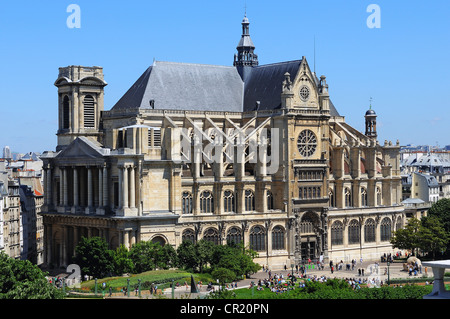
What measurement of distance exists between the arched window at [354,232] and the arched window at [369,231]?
5.02 feet

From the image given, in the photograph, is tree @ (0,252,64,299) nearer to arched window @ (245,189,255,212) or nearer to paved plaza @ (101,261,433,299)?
paved plaza @ (101,261,433,299)

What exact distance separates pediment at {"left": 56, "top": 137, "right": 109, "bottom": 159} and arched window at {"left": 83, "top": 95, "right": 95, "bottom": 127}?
4965 mm

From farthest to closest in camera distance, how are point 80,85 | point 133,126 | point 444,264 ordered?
point 80,85 < point 133,126 < point 444,264

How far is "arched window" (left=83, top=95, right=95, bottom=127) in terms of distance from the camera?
118562 millimetres

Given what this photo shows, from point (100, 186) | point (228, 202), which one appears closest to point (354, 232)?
point (228, 202)

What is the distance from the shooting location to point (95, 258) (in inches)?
3976

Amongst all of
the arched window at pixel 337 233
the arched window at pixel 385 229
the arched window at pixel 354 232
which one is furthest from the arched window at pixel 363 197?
the arched window at pixel 337 233

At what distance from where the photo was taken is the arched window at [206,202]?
379 feet

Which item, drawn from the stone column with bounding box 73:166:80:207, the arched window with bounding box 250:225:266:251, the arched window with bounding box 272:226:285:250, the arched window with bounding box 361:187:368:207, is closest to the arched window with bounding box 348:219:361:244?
the arched window with bounding box 361:187:368:207

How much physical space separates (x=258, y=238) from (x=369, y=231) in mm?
20462
